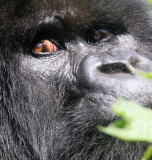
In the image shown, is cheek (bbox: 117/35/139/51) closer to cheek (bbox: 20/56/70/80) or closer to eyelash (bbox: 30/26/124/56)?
eyelash (bbox: 30/26/124/56)

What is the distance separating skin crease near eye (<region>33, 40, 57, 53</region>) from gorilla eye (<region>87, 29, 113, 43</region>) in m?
0.34

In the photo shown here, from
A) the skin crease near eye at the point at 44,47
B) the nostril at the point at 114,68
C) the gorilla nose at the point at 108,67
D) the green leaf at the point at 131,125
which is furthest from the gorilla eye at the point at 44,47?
the green leaf at the point at 131,125

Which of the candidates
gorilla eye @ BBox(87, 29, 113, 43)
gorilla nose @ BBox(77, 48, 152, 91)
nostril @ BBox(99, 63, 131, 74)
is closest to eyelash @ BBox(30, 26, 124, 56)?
gorilla eye @ BBox(87, 29, 113, 43)

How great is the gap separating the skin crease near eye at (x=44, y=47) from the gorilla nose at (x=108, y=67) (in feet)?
1.06

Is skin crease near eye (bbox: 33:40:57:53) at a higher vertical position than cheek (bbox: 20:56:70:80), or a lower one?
higher

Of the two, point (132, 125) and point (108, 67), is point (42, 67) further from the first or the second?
point (132, 125)

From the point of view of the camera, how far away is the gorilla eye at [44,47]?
2.56 m

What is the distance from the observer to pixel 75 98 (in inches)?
92.8

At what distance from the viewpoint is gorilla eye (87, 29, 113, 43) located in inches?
108

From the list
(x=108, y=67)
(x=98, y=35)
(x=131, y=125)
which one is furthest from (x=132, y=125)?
(x=98, y=35)

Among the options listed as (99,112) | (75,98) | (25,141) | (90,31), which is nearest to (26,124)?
(25,141)

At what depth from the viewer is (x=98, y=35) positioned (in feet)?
9.15

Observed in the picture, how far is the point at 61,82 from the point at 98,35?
61 centimetres

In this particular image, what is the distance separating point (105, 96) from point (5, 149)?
927 mm
